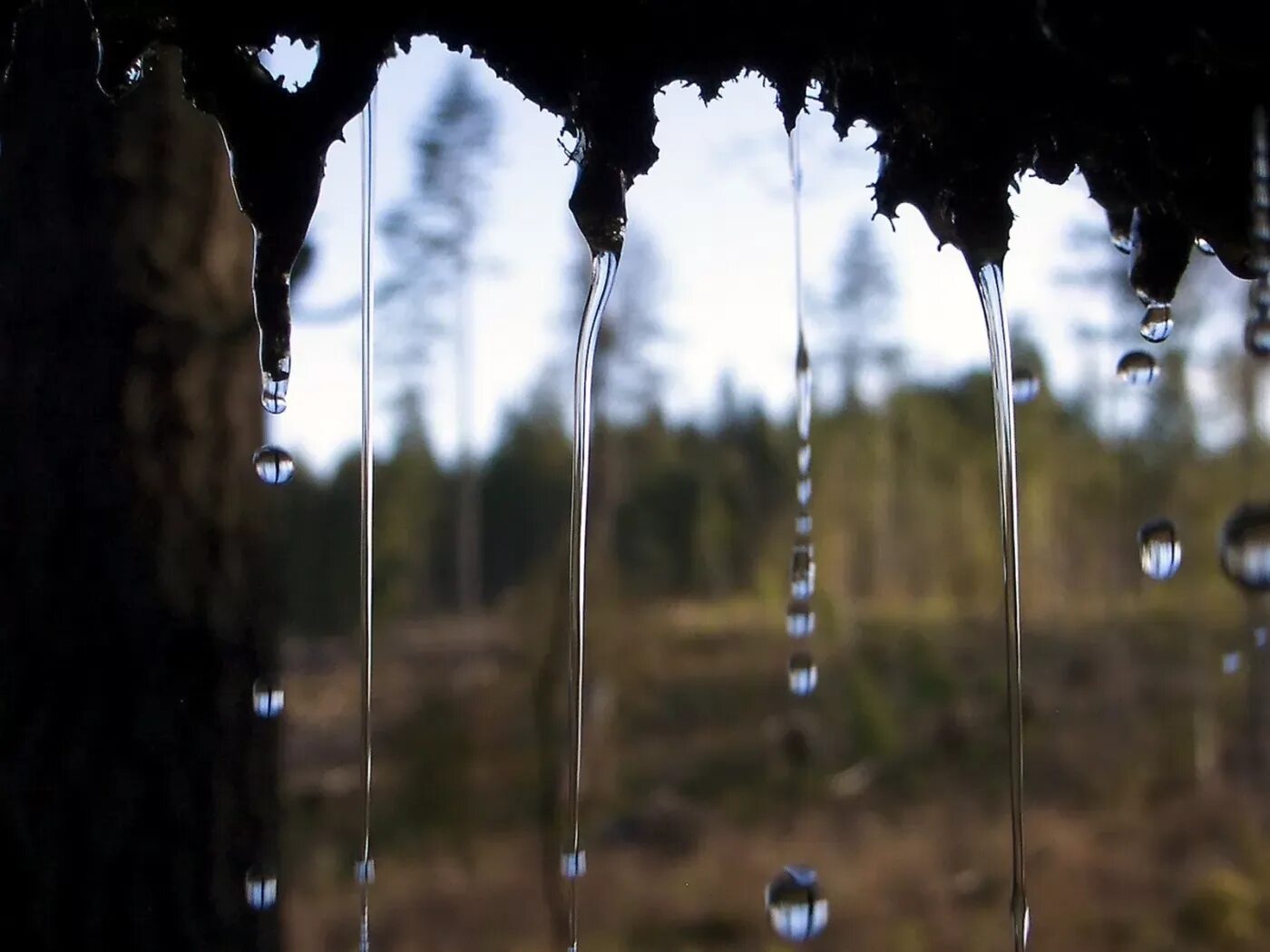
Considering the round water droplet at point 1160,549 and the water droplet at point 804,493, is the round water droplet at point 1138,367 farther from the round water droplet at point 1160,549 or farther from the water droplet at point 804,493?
the water droplet at point 804,493

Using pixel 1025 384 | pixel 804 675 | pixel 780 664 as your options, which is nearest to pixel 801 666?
pixel 804 675

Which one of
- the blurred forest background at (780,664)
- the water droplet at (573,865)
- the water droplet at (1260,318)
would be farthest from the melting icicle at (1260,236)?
the blurred forest background at (780,664)

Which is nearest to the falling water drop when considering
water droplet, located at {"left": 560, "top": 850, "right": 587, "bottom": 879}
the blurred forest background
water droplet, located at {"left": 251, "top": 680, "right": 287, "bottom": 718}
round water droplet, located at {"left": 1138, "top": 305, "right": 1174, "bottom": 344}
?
round water droplet, located at {"left": 1138, "top": 305, "right": 1174, "bottom": 344}

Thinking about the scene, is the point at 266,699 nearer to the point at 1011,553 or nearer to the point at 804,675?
the point at 804,675

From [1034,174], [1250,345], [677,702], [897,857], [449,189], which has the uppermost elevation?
[449,189]

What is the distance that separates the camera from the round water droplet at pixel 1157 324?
569 mm

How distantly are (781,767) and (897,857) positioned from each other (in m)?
1.83

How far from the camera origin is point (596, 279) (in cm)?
56

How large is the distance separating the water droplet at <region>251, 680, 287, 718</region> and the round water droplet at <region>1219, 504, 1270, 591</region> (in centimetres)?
91

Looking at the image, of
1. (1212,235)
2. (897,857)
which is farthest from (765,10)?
(897,857)

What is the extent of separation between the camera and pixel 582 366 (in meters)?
0.63

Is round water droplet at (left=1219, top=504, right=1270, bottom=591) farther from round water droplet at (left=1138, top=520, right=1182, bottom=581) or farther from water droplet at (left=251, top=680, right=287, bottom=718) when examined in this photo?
water droplet at (left=251, top=680, right=287, bottom=718)

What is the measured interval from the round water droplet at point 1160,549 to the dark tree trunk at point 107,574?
94 centimetres

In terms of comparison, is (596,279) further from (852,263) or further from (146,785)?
(852,263)
